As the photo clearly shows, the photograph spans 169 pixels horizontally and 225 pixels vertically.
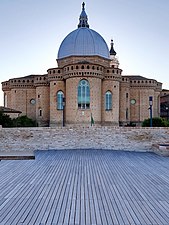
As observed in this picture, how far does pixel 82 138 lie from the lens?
1414cm

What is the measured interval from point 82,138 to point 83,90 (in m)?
14.8

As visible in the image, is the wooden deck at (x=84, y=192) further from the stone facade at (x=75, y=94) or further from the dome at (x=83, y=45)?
the dome at (x=83, y=45)

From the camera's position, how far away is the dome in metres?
32.6

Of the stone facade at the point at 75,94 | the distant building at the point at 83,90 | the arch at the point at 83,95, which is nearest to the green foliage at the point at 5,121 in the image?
the distant building at the point at 83,90

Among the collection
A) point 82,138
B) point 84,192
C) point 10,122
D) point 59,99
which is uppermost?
point 59,99

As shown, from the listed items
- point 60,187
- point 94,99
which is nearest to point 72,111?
point 94,99

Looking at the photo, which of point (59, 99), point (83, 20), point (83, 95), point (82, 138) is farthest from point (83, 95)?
point (83, 20)

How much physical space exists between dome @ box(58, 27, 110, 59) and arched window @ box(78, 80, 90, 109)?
18.4 feet

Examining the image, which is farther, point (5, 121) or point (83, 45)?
point (83, 45)

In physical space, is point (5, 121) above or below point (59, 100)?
below

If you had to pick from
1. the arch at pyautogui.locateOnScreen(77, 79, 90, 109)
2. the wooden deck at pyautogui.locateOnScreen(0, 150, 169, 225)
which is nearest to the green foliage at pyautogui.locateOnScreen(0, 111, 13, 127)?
the arch at pyautogui.locateOnScreen(77, 79, 90, 109)

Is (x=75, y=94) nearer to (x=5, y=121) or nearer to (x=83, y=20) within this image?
(x=5, y=121)

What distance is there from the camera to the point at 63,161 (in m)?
10.8

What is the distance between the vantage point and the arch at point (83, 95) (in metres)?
28.5
